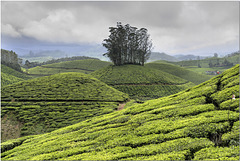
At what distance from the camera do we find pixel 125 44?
299ft

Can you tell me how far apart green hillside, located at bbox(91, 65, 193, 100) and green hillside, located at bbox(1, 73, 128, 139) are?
1195 centimetres

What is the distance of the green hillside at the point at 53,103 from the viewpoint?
33.4m

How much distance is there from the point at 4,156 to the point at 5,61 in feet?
529

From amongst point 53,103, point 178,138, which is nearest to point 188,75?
point 53,103

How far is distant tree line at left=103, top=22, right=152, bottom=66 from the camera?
89125 millimetres

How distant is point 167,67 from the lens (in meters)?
119

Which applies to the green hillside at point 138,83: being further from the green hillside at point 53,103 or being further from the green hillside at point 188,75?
the green hillside at point 188,75

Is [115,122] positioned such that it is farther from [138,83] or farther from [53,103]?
[138,83]

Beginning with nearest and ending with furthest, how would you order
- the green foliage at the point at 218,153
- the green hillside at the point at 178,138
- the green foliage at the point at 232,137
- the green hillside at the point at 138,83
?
1. the green foliage at the point at 218,153
2. the green foliage at the point at 232,137
3. the green hillside at the point at 178,138
4. the green hillside at the point at 138,83

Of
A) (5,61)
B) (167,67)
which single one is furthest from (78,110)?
(5,61)

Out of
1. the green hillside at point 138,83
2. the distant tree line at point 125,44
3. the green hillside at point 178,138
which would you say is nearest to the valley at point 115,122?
the green hillside at point 178,138

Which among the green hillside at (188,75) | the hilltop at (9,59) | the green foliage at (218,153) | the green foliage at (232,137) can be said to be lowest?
the green foliage at (218,153)

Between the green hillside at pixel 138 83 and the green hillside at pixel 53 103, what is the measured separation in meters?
12.0

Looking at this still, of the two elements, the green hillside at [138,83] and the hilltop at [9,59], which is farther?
the hilltop at [9,59]
